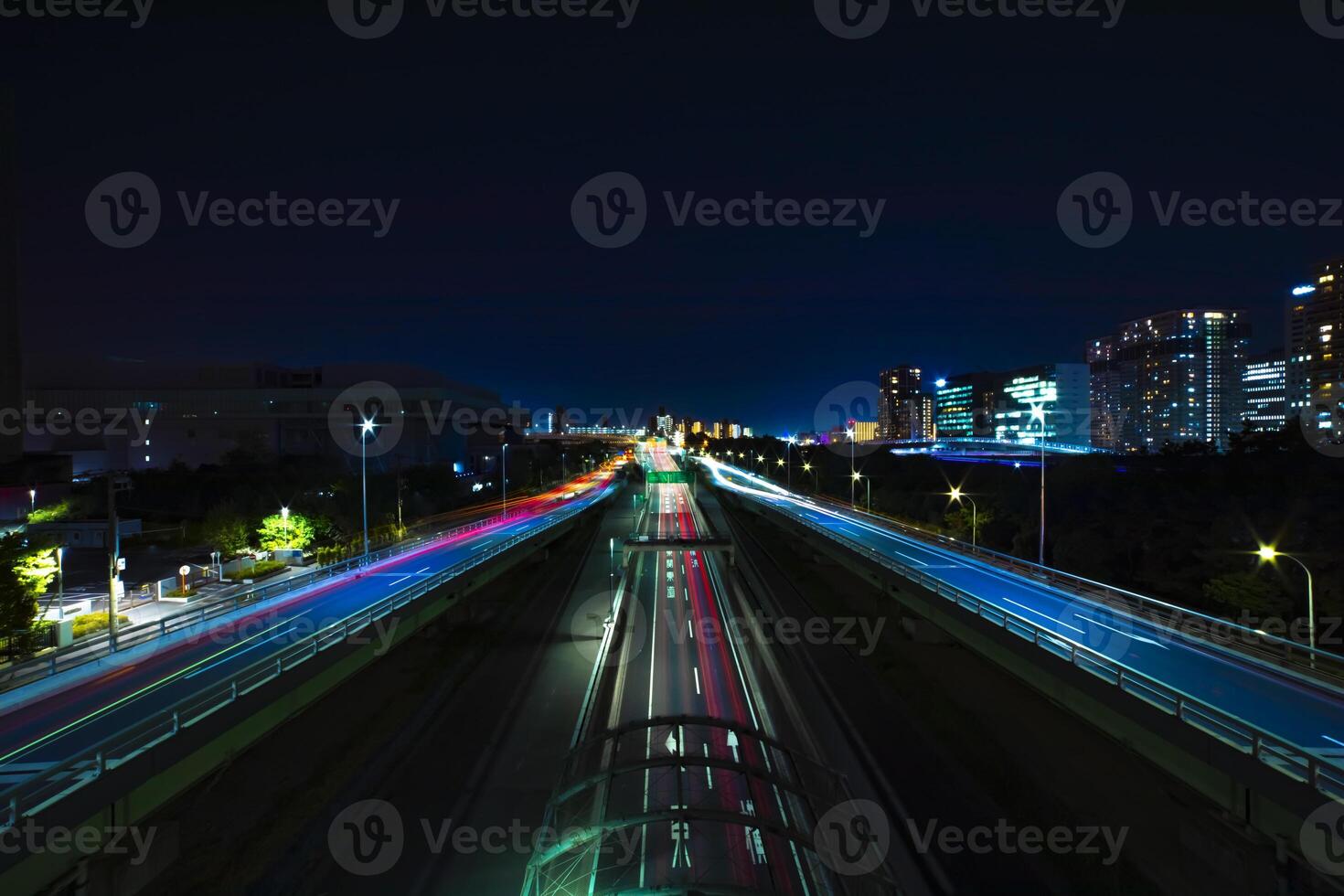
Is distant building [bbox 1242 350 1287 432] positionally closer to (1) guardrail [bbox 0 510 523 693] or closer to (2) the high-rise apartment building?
(2) the high-rise apartment building

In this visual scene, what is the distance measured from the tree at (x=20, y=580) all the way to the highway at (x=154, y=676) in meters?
4.12

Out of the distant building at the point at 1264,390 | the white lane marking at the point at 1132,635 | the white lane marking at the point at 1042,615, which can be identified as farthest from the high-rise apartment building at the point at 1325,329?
the white lane marking at the point at 1132,635

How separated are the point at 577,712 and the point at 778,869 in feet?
27.5

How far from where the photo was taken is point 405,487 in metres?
52.8

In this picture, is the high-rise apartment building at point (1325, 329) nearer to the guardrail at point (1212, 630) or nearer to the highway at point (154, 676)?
the guardrail at point (1212, 630)

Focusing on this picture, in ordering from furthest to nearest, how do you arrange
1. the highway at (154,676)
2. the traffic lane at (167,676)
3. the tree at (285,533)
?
the tree at (285,533) < the traffic lane at (167,676) < the highway at (154,676)

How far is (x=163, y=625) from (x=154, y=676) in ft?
10.5

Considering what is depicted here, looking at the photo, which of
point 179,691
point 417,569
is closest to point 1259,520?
point 417,569

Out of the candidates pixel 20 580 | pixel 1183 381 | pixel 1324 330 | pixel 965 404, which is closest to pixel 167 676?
pixel 20 580

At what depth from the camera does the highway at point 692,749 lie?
1123 centimetres

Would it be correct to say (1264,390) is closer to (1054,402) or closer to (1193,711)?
(1054,402)

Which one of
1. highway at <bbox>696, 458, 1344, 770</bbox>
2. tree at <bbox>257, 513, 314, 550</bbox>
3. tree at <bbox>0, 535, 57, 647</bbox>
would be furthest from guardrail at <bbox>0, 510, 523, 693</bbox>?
highway at <bbox>696, 458, 1344, 770</bbox>

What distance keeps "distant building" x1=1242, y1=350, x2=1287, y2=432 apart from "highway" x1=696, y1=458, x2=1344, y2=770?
384ft

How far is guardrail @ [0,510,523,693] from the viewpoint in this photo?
12.0 m
